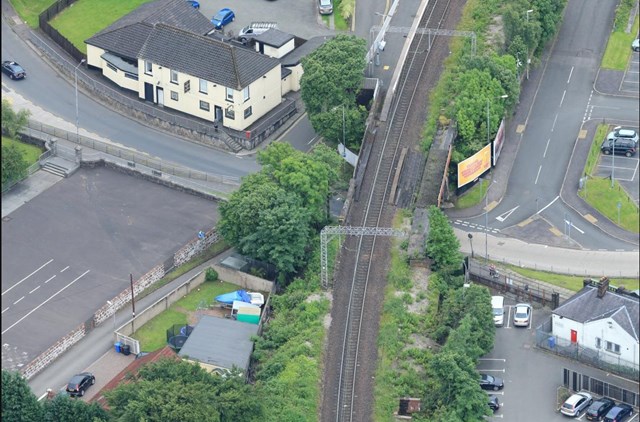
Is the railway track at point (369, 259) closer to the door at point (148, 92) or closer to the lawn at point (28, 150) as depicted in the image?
the door at point (148, 92)

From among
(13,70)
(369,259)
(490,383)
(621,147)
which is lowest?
(490,383)

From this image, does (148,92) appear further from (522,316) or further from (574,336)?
(574,336)

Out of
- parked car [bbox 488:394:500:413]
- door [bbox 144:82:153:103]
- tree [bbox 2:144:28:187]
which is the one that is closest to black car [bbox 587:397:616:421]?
parked car [bbox 488:394:500:413]

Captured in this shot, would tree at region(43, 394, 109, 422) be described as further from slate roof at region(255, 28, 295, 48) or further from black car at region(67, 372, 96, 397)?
slate roof at region(255, 28, 295, 48)

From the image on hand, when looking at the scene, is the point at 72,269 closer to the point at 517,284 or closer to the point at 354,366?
the point at 354,366

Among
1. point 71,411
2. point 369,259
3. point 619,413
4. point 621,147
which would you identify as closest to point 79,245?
point 369,259

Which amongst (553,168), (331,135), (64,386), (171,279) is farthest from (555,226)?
(64,386)

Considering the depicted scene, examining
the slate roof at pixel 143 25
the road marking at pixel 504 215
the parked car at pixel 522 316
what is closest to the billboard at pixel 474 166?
the road marking at pixel 504 215
